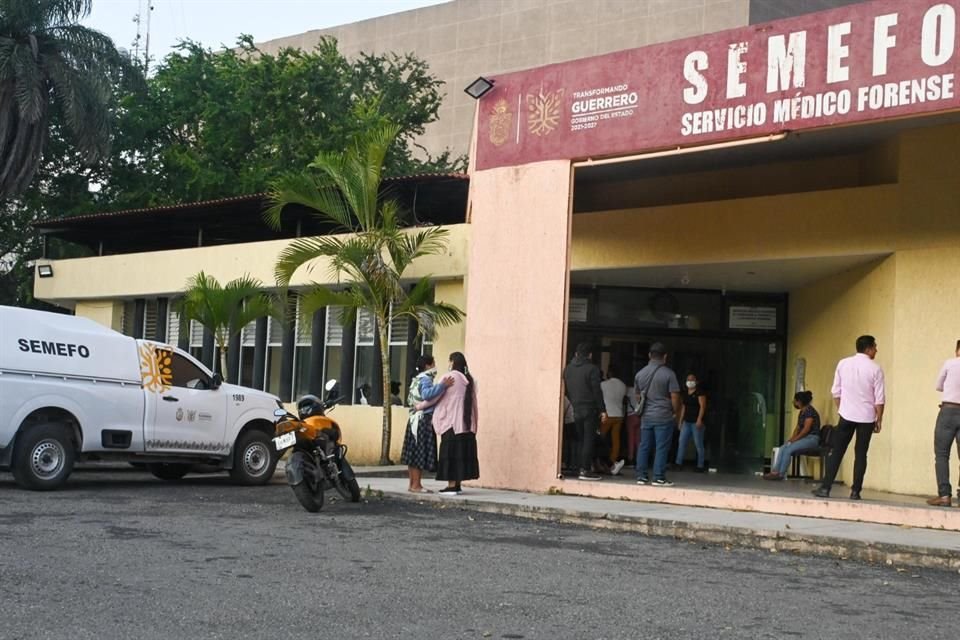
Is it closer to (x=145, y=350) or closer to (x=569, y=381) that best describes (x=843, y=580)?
(x=569, y=381)

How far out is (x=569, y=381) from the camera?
1627cm

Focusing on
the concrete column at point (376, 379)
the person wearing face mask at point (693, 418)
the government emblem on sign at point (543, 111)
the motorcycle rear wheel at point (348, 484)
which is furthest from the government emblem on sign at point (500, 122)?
the concrete column at point (376, 379)

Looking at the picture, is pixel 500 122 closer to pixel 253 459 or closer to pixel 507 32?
pixel 253 459

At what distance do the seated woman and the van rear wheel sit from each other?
9.36 meters

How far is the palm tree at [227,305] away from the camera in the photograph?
2392 centimetres

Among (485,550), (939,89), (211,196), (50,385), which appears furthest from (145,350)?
(211,196)

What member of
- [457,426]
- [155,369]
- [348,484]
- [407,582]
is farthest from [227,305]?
[407,582]

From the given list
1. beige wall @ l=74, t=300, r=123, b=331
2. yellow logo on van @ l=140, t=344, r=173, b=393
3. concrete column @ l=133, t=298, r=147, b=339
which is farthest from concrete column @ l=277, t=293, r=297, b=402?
yellow logo on van @ l=140, t=344, r=173, b=393

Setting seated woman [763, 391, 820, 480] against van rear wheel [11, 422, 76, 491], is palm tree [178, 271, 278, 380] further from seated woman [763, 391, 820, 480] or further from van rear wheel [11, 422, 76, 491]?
seated woman [763, 391, 820, 480]

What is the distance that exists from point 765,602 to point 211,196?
3221 cm

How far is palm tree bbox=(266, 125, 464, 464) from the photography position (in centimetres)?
2002

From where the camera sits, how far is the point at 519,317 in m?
16.2

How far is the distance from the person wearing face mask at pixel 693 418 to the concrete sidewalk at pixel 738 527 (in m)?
4.48

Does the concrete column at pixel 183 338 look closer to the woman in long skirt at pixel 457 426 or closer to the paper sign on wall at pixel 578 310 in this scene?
the paper sign on wall at pixel 578 310
